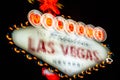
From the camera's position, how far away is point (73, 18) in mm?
5680

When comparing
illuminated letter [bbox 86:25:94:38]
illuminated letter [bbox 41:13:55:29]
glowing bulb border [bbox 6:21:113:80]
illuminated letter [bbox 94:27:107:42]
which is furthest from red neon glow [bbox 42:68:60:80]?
illuminated letter [bbox 94:27:107:42]

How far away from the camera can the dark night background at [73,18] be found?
15.7 ft

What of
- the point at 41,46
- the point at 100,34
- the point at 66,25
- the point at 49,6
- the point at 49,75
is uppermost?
the point at 49,6

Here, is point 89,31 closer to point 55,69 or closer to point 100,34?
point 100,34

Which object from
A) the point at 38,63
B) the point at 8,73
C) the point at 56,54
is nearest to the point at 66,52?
the point at 56,54

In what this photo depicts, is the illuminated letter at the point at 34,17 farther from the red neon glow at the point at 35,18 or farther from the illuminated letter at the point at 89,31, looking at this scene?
the illuminated letter at the point at 89,31

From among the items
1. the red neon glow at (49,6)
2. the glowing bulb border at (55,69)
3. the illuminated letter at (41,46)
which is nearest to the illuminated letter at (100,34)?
the glowing bulb border at (55,69)

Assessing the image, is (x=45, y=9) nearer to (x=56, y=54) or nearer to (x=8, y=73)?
(x=56, y=54)

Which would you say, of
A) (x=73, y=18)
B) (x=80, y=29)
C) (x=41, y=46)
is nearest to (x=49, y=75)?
(x=41, y=46)

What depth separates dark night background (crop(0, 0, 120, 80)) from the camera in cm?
479

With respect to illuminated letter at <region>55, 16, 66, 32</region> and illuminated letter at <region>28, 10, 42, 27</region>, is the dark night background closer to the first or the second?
illuminated letter at <region>28, 10, 42, 27</region>

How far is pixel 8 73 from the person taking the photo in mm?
4746

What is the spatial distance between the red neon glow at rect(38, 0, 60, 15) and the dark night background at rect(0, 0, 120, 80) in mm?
98

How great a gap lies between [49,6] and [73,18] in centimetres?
47
